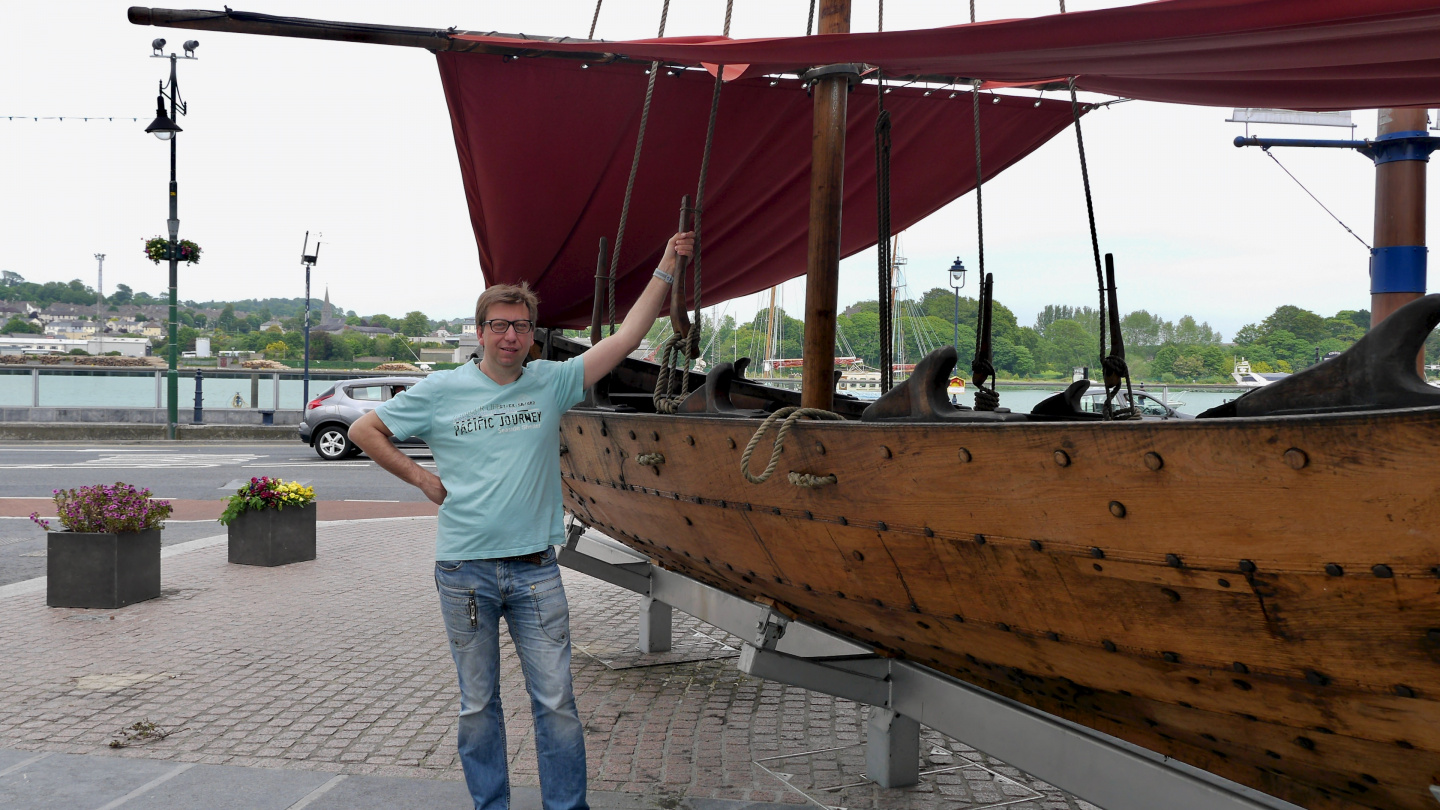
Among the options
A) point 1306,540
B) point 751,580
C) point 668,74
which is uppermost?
point 668,74

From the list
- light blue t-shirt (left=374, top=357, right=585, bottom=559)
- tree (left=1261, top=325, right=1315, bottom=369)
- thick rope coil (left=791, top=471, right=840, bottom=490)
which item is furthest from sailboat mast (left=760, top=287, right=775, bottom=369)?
thick rope coil (left=791, top=471, right=840, bottom=490)

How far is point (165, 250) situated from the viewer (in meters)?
18.5

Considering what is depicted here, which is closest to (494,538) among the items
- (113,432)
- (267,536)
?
(267,536)

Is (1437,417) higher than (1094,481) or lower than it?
higher

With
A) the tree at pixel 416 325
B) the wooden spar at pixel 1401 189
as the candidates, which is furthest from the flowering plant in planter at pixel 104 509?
the tree at pixel 416 325

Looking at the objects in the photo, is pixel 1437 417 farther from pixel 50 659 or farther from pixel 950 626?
pixel 50 659

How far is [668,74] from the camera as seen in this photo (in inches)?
205

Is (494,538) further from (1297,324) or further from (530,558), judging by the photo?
(1297,324)

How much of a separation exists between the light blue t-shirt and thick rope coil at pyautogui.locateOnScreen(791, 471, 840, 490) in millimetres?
763

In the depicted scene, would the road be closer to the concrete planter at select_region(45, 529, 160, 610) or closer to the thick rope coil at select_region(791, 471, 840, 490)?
the concrete planter at select_region(45, 529, 160, 610)

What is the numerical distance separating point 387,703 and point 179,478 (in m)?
10.8

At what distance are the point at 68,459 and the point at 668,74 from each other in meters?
14.6

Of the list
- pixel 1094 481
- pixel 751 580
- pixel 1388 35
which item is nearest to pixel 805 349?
pixel 751 580

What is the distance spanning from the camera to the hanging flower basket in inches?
728
